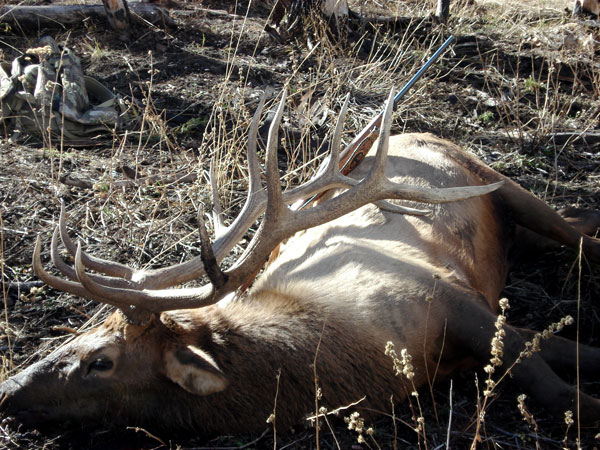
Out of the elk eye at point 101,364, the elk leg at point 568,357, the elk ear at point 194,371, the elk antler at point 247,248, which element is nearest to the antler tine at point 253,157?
the elk antler at point 247,248

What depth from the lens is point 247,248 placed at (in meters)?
2.92

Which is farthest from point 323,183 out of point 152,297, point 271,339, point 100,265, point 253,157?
point 100,265

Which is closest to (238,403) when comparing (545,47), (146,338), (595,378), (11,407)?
(146,338)

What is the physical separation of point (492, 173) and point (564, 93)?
237 cm

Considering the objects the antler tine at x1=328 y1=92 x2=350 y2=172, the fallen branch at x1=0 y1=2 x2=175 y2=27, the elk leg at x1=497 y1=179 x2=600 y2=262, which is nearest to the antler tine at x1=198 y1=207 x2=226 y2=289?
the antler tine at x1=328 y1=92 x2=350 y2=172

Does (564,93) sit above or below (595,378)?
above

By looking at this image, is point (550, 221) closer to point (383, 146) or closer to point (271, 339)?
point (383, 146)

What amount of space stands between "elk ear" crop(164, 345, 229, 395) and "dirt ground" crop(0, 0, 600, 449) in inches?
12.5

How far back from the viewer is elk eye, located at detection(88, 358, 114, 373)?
300 centimetres

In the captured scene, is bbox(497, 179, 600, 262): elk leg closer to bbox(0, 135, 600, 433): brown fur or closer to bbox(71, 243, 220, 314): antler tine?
bbox(0, 135, 600, 433): brown fur

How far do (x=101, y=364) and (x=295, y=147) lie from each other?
314 cm

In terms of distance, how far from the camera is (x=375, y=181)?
3.05 metres

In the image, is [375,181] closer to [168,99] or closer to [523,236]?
[523,236]

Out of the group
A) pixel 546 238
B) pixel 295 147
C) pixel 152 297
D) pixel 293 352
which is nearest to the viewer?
pixel 152 297
